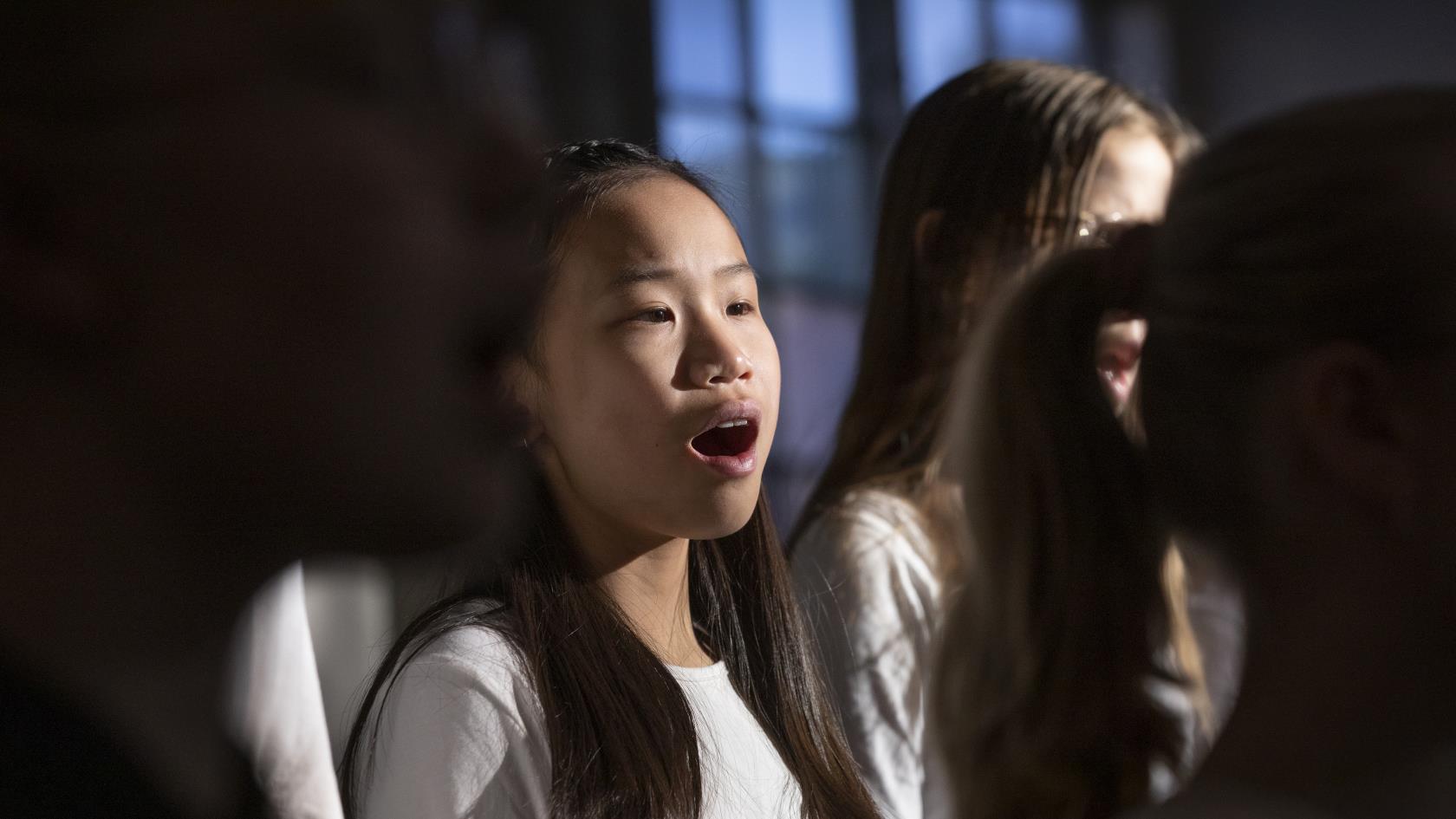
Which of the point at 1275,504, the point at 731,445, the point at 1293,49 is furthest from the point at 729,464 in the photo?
the point at 1293,49

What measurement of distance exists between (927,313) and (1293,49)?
5672 mm

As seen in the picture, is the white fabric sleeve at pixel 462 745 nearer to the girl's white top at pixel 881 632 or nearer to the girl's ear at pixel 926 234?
the girl's white top at pixel 881 632

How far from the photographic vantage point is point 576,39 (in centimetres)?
509

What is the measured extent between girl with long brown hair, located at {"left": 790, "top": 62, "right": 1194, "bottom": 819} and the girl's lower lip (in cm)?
31

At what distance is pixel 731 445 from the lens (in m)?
1.18

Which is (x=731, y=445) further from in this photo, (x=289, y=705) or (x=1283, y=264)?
(x=1283, y=264)

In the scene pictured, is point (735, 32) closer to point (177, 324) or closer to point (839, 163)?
point (839, 163)

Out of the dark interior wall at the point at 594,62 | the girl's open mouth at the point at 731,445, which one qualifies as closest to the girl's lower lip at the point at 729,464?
the girl's open mouth at the point at 731,445

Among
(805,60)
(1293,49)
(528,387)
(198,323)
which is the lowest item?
(1293,49)

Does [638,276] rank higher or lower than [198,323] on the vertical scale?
lower

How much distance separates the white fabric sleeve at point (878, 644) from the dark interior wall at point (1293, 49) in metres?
4.94

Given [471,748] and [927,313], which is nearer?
[471,748]

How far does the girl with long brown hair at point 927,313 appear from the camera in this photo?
141 cm

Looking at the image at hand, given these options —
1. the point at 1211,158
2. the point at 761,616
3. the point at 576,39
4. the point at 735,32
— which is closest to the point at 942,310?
the point at 761,616
